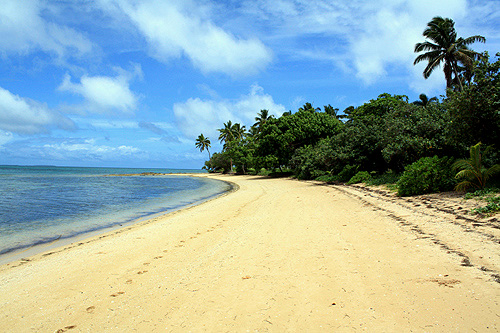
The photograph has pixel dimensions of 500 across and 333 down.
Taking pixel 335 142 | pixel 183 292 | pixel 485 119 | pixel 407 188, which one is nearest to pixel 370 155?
pixel 335 142

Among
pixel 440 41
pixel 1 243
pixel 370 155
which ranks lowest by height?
pixel 1 243

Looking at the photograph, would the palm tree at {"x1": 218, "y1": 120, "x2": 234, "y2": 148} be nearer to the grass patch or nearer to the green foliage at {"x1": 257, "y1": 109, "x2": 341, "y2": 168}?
the green foliage at {"x1": 257, "y1": 109, "x2": 341, "y2": 168}

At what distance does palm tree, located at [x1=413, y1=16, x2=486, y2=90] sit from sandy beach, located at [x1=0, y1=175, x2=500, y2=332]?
27.4 metres

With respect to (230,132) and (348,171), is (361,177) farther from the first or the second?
(230,132)

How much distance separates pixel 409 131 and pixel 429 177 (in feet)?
16.1

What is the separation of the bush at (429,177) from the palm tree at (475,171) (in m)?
1.24

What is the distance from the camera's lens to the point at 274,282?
4562mm

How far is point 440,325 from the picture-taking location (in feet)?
10.6

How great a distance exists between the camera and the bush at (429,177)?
12258 millimetres

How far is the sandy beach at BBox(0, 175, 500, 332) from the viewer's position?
11.5 feet

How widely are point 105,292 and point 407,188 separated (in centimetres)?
1297

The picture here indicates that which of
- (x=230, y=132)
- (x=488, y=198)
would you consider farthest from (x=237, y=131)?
(x=488, y=198)

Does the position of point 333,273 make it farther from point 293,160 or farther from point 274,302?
point 293,160

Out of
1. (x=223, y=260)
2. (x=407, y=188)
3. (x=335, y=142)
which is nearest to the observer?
(x=223, y=260)
